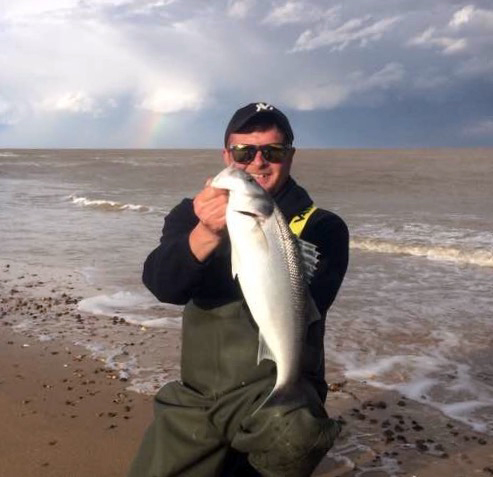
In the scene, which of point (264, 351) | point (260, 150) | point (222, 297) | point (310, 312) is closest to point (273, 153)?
point (260, 150)

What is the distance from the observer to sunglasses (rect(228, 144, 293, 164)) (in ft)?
12.3

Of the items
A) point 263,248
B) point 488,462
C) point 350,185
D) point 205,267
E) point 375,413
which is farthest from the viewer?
point 350,185

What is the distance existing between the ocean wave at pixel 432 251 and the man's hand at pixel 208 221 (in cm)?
1165

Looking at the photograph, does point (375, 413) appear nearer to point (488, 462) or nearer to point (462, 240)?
point (488, 462)

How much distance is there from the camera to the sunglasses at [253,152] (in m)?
3.75

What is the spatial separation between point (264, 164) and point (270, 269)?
2.84 feet

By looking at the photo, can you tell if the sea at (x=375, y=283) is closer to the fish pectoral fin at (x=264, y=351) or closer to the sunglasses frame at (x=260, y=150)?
the fish pectoral fin at (x=264, y=351)

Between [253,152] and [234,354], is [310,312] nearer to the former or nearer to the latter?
[234,354]

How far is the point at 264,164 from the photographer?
376 centimetres

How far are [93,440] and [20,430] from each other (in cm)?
65

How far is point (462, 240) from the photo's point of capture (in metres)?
16.4

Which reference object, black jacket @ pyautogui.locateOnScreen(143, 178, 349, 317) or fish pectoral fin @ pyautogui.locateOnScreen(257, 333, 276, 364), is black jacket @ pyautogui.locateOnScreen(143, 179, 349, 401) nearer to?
black jacket @ pyautogui.locateOnScreen(143, 178, 349, 317)

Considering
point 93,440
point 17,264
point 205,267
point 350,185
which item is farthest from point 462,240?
point 350,185

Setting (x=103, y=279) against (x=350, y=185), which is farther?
(x=350, y=185)
